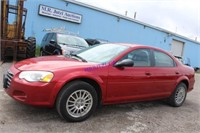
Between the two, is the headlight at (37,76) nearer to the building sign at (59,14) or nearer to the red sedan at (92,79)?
the red sedan at (92,79)

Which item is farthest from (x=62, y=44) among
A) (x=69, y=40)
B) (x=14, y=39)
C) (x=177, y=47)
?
(x=177, y=47)

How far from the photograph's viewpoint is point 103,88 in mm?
5215

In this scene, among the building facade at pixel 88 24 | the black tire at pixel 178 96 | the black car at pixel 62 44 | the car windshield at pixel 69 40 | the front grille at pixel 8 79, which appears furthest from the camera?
the building facade at pixel 88 24

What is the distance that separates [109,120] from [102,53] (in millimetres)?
1381

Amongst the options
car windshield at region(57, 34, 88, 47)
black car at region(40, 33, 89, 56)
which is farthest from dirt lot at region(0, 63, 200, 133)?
car windshield at region(57, 34, 88, 47)

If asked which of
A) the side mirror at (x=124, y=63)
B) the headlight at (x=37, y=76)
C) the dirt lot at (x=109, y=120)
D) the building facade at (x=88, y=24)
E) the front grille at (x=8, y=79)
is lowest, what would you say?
the dirt lot at (x=109, y=120)

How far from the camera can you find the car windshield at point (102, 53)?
18.2 feet

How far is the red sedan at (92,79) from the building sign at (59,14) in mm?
12760

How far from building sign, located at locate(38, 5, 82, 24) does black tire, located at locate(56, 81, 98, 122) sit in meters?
14.0

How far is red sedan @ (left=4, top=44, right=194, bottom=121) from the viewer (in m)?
4.62

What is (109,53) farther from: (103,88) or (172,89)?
(172,89)

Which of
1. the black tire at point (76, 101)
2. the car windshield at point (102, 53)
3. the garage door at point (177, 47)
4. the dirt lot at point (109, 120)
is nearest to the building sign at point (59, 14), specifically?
the dirt lot at point (109, 120)

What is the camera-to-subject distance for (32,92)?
14.9 ft

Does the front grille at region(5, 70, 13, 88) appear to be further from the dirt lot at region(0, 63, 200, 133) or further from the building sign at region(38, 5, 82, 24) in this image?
the building sign at region(38, 5, 82, 24)
